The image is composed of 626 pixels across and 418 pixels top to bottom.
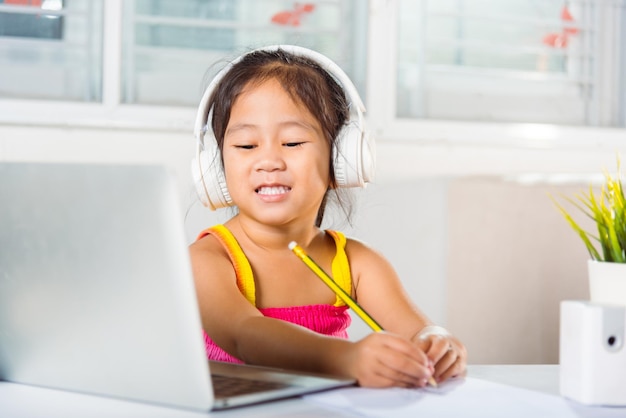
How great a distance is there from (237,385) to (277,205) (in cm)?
51

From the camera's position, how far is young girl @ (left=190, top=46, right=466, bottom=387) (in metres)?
1.29

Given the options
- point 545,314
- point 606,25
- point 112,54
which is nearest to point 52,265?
point 112,54

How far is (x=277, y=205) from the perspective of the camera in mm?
1329

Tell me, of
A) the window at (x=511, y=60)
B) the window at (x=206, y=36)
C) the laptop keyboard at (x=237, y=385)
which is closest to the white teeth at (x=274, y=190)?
the laptop keyboard at (x=237, y=385)

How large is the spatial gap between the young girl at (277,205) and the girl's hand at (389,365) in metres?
0.26

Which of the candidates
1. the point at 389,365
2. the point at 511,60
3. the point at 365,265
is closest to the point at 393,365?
the point at 389,365

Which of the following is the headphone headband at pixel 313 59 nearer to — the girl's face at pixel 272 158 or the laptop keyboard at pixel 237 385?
the girl's face at pixel 272 158

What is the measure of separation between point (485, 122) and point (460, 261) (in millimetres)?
449

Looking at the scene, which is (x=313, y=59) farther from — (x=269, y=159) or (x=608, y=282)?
(x=608, y=282)

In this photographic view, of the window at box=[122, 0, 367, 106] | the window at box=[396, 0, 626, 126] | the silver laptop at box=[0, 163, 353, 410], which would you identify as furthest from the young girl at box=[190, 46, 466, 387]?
the window at box=[396, 0, 626, 126]

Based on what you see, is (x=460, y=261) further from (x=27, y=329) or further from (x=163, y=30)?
(x=27, y=329)

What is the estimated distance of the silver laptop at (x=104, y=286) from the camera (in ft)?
2.29

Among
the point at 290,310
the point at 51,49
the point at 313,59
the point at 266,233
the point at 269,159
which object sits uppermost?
the point at 51,49

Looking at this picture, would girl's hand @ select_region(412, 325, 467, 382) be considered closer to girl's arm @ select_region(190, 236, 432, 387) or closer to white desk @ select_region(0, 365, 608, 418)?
girl's arm @ select_region(190, 236, 432, 387)
